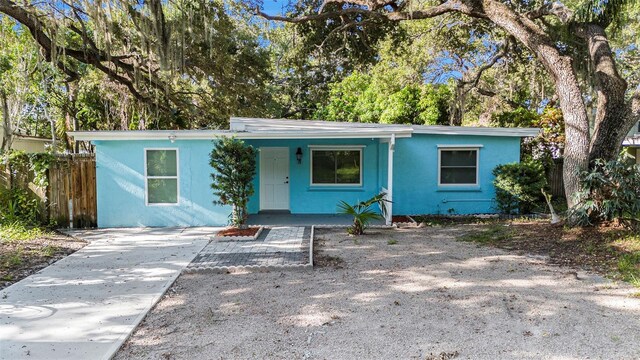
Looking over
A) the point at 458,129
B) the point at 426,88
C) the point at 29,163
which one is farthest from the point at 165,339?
the point at 426,88

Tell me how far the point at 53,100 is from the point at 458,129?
16.9 meters

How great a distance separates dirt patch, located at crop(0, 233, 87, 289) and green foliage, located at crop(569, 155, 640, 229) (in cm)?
958

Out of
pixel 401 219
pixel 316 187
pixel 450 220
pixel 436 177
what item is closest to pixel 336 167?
pixel 316 187

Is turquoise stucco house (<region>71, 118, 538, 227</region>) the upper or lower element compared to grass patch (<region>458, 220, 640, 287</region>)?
upper

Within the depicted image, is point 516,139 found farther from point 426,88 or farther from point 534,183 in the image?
point 426,88

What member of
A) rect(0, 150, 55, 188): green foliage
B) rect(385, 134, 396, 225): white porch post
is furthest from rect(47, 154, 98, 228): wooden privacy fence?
rect(385, 134, 396, 225): white porch post

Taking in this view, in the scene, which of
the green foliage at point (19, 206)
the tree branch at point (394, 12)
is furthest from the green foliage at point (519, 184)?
the green foliage at point (19, 206)

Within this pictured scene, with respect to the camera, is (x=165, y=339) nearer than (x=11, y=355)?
No

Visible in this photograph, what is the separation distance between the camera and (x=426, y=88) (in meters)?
16.7

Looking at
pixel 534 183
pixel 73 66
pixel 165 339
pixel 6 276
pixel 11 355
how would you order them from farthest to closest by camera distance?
pixel 73 66 < pixel 534 183 < pixel 6 276 < pixel 165 339 < pixel 11 355

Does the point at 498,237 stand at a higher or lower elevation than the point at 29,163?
lower

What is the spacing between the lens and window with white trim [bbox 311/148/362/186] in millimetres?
11094

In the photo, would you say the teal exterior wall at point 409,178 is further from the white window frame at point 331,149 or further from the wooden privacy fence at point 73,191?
the wooden privacy fence at point 73,191

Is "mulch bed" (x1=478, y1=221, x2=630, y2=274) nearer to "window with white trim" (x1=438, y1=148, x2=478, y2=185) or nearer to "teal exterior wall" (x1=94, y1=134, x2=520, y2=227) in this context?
"teal exterior wall" (x1=94, y1=134, x2=520, y2=227)
